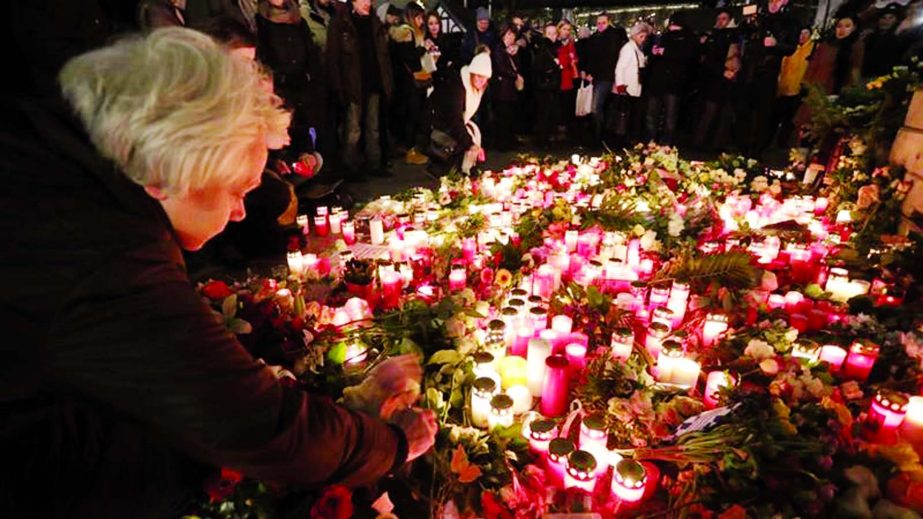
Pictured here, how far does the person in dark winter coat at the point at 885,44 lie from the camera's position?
603 centimetres

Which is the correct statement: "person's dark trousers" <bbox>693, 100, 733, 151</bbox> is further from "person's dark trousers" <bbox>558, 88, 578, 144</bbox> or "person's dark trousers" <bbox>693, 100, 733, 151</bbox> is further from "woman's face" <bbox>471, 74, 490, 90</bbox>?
"woman's face" <bbox>471, 74, 490, 90</bbox>

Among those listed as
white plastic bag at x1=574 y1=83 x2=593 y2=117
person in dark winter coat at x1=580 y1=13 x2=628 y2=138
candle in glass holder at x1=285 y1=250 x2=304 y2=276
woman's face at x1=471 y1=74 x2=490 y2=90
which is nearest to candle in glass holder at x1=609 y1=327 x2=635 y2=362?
candle in glass holder at x1=285 y1=250 x2=304 y2=276

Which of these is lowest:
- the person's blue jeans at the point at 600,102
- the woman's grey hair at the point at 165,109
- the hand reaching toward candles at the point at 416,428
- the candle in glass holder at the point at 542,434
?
the candle in glass holder at the point at 542,434

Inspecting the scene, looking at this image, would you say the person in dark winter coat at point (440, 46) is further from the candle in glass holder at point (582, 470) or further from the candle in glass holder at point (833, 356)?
the candle in glass holder at point (582, 470)

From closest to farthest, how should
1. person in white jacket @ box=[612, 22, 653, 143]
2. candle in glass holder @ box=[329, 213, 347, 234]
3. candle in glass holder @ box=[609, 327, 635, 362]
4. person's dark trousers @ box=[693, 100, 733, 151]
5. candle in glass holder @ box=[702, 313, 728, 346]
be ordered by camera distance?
candle in glass holder @ box=[609, 327, 635, 362]
candle in glass holder @ box=[702, 313, 728, 346]
candle in glass holder @ box=[329, 213, 347, 234]
person's dark trousers @ box=[693, 100, 733, 151]
person in white jacket @ box=[612, 22, 653, 143]

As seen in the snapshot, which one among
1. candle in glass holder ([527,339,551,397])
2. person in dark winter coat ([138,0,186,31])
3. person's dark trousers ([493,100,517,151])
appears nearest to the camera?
candle in glass holder ([527,339,551,397])

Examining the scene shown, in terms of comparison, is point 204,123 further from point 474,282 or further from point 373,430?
point 474,282

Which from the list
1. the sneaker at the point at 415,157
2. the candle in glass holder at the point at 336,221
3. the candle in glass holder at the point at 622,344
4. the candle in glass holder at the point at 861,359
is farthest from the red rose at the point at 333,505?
the sneaker at the point at 415,157

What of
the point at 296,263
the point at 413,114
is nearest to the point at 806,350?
the point at 296,263

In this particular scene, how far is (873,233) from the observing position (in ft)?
11.3

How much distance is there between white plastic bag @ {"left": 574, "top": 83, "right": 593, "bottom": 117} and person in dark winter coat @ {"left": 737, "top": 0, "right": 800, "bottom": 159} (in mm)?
2233

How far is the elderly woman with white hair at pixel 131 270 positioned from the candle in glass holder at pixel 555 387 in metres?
1.08

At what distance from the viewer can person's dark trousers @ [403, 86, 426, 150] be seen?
23.8ft

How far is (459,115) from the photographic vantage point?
19.4 feet
